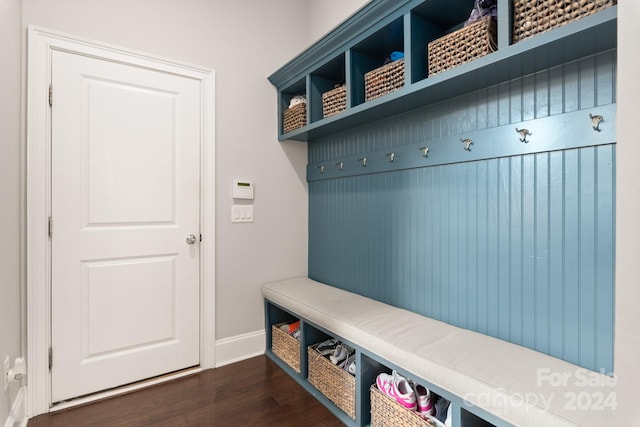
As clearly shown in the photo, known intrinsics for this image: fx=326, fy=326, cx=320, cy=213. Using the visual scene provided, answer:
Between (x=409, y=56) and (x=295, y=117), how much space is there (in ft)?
3.38

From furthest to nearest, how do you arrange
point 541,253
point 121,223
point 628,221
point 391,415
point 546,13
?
point 121,223
point 391,415
point 541,253
point 546,13
point 628,221

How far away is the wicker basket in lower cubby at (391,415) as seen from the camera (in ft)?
4.27

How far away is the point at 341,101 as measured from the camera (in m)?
1.98

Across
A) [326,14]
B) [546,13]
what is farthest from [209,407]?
[326,14]

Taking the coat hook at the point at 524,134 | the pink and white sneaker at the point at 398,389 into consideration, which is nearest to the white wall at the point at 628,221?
the coat hook at the point at 524,134

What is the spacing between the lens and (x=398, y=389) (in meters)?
1.44

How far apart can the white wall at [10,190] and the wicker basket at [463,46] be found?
187 cm

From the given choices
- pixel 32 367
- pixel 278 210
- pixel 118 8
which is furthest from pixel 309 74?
pixel 32 367

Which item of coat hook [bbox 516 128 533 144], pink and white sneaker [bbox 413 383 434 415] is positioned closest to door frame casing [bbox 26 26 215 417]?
pink and white sneaker [bbox 413 383 434 415]

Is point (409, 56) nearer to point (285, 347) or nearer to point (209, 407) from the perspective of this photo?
point (285, 347)

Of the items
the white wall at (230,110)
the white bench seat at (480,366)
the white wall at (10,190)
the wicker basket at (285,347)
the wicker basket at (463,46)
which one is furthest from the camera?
the wicker basket at (285,347)

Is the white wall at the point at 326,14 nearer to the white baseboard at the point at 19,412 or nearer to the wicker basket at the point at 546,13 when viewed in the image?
the wicker basket at the point at 546,13

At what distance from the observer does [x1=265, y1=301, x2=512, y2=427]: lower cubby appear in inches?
46.9

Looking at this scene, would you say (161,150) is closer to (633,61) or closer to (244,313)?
(244,313)
